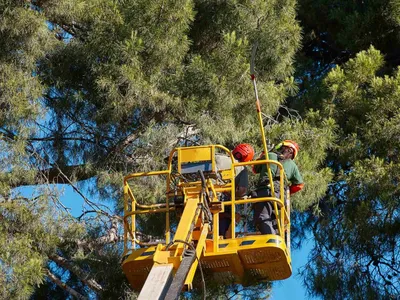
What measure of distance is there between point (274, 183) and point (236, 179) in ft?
1.13

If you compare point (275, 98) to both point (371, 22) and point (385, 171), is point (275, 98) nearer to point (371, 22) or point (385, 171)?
point (385, 171)

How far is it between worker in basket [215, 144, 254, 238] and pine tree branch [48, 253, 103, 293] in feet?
5.41

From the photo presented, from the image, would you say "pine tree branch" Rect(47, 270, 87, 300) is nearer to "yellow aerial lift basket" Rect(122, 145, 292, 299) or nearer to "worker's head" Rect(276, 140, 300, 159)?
"yellow aerial lift basket" Rect(122, 145, 292, 299)

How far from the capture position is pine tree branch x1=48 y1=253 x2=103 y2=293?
985 cm

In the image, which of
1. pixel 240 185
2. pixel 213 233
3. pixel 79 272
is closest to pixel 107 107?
pixel 79 272

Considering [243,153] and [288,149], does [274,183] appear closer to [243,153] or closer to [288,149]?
[243,153]

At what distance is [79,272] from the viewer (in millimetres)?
9852

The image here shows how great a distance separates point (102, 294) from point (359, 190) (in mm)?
3242

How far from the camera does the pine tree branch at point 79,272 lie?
985 cm

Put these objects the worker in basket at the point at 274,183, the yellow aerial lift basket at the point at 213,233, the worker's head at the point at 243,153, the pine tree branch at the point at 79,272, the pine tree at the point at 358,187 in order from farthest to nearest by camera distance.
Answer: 1. the pine tree at the point at 358,187
2. the pine tree branch at the point at 79,272
3. the worker's head at the point at 243,153
4. the worker in basket at the point at 274,183
5. the yellow aerial lift basket at the point at 213,233

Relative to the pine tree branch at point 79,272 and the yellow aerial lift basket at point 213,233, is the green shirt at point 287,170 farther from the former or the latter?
the pine tree branch at point 79,272

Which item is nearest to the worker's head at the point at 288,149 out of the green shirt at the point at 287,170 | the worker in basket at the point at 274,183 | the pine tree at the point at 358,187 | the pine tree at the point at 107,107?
the worker in basket at the point at 274,183

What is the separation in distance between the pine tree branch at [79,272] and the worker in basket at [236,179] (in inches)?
64.9

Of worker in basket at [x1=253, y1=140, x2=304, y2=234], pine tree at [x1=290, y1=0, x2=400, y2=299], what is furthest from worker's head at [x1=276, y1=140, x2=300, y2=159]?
pine tree at [x1=290, y1=0, x2=400, y2=299]
